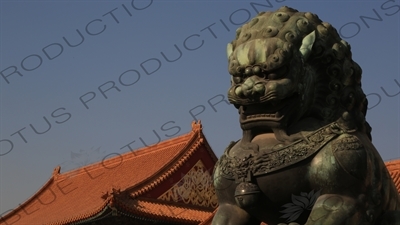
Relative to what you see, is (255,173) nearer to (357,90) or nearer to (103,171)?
(357,90)

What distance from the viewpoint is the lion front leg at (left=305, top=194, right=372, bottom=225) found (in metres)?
2.89

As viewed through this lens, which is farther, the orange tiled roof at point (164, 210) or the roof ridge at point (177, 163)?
the roof ridge at point (177, 163)

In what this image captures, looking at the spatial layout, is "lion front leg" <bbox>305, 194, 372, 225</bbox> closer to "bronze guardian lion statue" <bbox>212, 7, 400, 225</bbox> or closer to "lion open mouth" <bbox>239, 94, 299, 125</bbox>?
"bronze guardian lion statue" <bbox>212, 7, 400, 225</bbox>

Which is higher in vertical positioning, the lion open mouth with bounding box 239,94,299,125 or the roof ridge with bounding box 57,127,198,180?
the lion open mouth with bounding box 239,94,299,125

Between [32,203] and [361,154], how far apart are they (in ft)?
70.0

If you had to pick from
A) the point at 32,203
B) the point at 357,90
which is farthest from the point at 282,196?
the point at 32,203

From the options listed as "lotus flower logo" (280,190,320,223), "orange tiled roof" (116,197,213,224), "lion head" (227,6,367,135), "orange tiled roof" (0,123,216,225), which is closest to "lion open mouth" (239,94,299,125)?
"lion head" (227,6,367,135)

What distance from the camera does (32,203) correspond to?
23000 mm

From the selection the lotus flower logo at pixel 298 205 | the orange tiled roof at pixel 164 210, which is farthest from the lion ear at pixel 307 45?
the orange tiled roof at pixel 164 210

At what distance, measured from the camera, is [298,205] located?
302cm

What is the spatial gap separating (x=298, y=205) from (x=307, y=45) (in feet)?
2.50

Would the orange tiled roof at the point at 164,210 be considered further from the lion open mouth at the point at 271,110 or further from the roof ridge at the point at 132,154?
the lion open mouth at the point at 271,110

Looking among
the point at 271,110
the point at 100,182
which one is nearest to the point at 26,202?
the point at 100,182

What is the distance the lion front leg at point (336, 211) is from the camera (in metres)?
2.89
